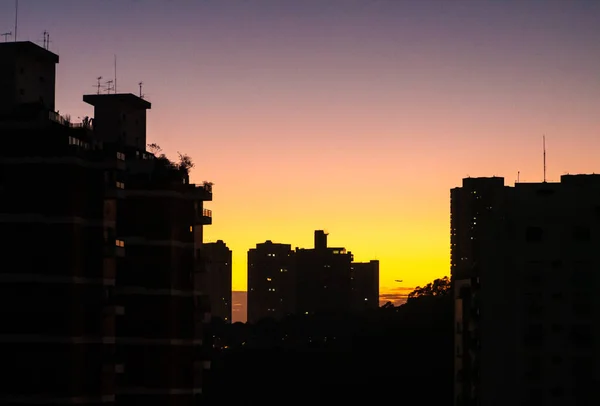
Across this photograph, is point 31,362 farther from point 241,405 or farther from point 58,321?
point 241,405

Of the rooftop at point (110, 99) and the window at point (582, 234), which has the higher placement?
the rooftop at point (110, 99)

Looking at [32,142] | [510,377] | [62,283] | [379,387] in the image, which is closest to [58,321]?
[62,283]

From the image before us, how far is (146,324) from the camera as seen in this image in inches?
3910

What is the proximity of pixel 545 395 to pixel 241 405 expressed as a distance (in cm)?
9513

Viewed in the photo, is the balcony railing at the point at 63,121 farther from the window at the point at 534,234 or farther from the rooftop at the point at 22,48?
the window at the point at 534,234

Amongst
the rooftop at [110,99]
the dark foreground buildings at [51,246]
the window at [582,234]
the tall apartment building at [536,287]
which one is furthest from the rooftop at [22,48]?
the window at [582,234]

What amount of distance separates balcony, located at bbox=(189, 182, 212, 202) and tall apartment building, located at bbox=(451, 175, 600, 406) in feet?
72.4

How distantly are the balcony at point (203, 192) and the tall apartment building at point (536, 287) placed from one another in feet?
72.4

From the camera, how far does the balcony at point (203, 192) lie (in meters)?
104

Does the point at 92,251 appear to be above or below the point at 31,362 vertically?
above

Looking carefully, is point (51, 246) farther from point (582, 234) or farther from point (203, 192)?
point (582, 234)

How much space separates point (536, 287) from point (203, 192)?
27.2 metres

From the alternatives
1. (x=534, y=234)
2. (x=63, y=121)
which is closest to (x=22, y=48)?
(x=63, y=121)

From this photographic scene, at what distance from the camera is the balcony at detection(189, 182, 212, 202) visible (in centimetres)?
10450
